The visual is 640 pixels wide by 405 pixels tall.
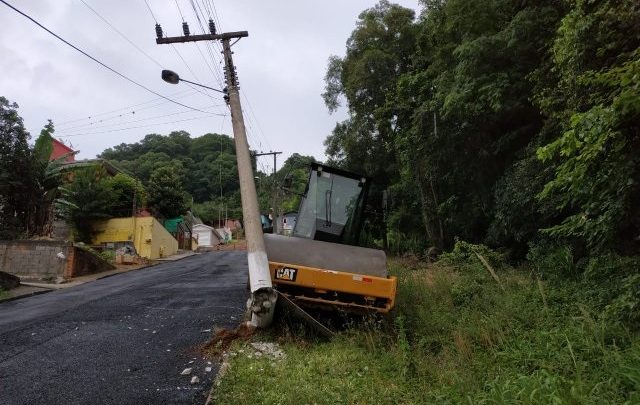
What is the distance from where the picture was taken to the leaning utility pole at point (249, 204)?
21.5 ft

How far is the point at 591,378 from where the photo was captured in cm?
417

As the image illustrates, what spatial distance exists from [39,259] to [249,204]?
51.6 feet

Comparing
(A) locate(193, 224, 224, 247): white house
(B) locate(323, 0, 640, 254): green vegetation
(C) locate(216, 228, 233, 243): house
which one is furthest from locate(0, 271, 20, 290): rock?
(C) locate(216, 228, 233, 243): house

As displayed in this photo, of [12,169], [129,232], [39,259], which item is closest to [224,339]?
[39,259]

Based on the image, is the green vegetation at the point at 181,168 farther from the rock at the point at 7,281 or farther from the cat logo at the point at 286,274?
the cat logo at the point at 286,274

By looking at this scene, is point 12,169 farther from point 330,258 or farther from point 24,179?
point 330,258

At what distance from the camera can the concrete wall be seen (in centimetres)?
→ 1983

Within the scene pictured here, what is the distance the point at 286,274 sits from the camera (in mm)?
6875

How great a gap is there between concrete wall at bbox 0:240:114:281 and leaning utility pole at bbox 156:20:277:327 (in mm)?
11071

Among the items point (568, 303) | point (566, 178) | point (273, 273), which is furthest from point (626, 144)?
point (273, 273)

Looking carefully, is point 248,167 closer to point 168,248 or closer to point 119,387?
point 119,387

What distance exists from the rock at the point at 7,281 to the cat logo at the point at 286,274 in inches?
509

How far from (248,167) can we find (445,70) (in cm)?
950

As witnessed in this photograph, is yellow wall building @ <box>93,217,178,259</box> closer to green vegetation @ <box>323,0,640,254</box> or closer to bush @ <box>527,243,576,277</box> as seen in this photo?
green vegetation @ <box>323,0,640,254</box>
